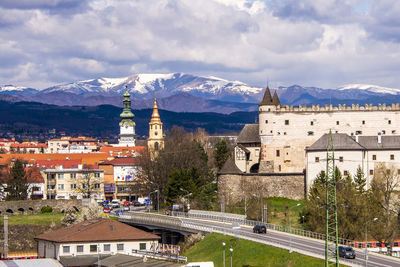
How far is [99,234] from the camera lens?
85.9 metres

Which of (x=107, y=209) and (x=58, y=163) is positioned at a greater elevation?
(x=58, y=163)

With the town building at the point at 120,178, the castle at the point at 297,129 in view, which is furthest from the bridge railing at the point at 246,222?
the town building at the point at 120,178

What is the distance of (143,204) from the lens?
12581cm

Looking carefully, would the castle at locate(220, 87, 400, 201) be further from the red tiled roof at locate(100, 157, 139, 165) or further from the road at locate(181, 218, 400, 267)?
the red tiled roof at locate(100, 157, 139, 165)

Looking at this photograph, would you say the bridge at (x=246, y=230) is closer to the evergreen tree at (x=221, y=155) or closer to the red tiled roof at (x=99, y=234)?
the red tiled roof at (x=99, y=234)

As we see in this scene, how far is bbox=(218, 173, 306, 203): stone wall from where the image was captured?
4446 inches

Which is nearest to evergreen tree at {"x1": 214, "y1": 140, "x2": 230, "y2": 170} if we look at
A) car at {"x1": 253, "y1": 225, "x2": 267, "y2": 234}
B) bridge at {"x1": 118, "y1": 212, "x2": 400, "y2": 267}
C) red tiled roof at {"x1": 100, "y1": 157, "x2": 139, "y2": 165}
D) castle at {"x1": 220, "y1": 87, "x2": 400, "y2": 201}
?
red tiled roof at {"x1": 100, "y1": 157, "x2": 139, "y2": 165}

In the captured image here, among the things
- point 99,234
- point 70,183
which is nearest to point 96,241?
point 99,234

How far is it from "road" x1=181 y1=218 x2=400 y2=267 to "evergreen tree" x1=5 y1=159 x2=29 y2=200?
130 ft

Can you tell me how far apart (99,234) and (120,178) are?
198 ft

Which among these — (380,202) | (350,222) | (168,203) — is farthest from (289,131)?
(350,222)

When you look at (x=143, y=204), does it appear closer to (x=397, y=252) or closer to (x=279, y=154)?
(x=279, y=154)

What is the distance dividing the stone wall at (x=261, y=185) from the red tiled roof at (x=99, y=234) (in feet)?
89.9

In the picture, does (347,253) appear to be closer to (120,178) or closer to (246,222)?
(246,222)
